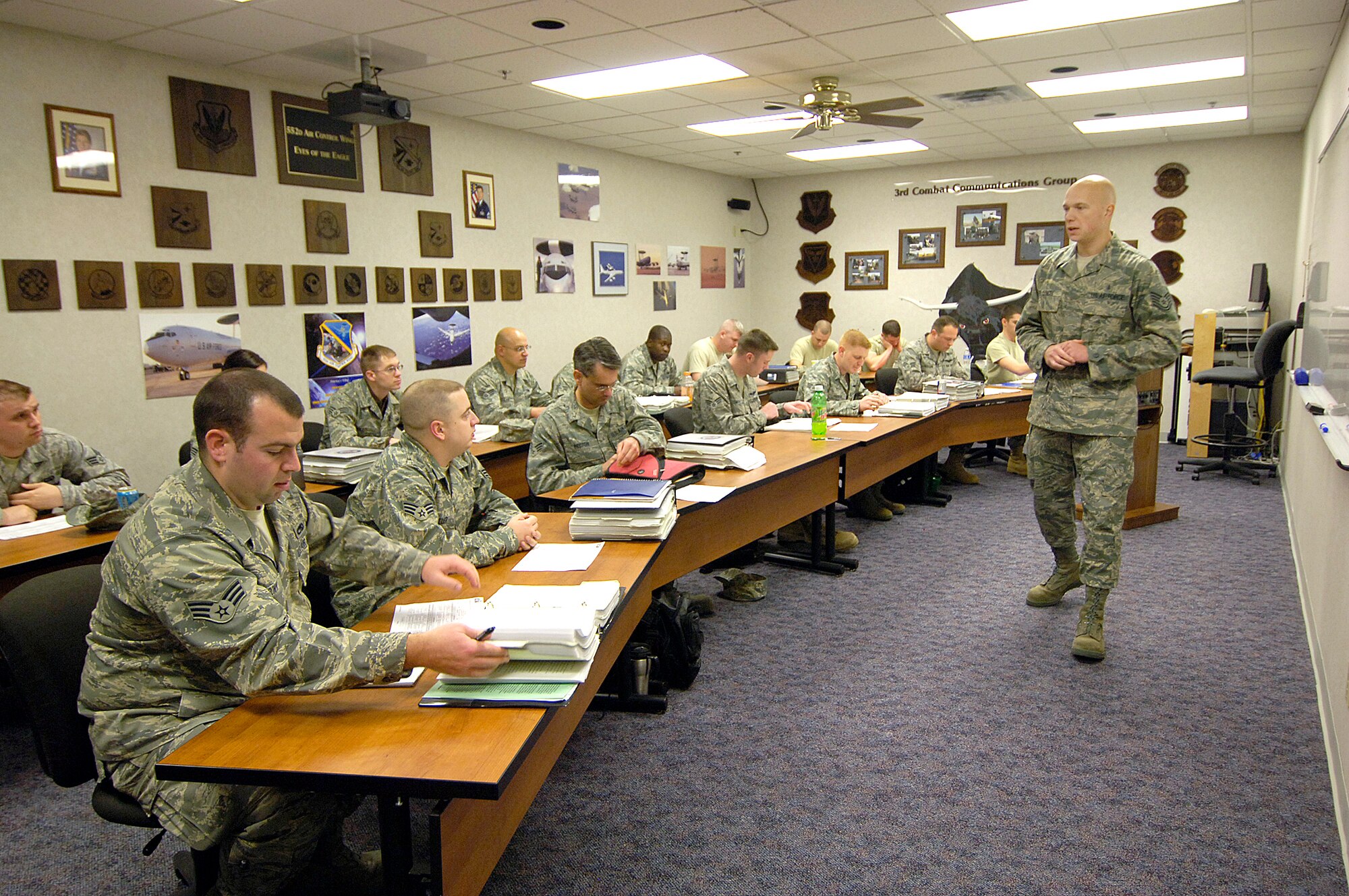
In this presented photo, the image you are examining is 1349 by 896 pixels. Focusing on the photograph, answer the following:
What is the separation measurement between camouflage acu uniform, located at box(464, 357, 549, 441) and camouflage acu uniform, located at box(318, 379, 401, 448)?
767 millimetres

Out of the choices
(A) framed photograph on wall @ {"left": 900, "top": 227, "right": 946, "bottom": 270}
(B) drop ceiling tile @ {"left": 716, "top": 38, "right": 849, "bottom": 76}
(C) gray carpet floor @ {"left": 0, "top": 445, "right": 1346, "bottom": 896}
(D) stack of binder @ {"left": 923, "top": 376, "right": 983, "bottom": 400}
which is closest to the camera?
(C) gray carpet floor @ {"left": 0, "top": 445, "right": 1346, "bottom": 896}

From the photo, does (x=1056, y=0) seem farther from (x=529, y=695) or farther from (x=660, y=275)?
(x=660, y=275)

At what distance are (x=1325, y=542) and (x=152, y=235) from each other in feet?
19.3

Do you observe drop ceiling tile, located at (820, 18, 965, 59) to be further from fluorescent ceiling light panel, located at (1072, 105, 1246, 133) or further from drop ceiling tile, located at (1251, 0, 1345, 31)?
fluorescent ceiling light panel, located at (1072, 105, 1246, 133)

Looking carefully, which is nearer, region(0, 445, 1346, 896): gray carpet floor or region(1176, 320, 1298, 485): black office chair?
region(0, 445, 1346, 896): gray carpet floor

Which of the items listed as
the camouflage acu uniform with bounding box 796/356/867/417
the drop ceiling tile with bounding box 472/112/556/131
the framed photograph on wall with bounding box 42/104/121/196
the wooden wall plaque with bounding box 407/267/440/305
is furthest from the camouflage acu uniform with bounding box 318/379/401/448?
the drop ceiling tile with bounding box 472/112/556/131

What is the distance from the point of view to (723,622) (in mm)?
3889

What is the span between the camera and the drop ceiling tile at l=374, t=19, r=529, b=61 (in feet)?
14.3

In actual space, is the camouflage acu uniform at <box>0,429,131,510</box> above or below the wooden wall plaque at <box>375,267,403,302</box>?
below

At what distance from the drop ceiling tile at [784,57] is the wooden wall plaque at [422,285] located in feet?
8.93

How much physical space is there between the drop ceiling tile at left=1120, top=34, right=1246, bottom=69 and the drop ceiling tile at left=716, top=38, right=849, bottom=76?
5.77 ft

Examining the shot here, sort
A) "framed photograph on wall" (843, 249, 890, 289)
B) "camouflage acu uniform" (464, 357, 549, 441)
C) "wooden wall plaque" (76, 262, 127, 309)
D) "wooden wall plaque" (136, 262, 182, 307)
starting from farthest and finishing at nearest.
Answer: "framed photograph on wall" (843, 249, 890, 289)
"camouflage acu uniform" (464, 357, 549, 441)
"wooden wall plaque" (136, 262, 182, 307)
"wooden wall plaque" (76, 262, 127, 309)

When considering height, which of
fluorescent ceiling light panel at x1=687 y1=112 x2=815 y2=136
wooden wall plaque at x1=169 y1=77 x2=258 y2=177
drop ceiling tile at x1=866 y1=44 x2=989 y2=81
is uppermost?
fluorescent ceiling light panel at x1=687 y1=112 x2=815 y2=136

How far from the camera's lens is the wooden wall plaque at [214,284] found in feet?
16.4
